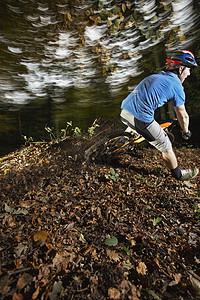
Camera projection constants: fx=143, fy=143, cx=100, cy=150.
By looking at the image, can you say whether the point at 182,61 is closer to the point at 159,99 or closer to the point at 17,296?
the point at 159,99

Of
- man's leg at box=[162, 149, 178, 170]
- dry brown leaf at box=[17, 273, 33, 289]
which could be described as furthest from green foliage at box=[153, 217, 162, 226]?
dry brown leaf at box=[17, 273, 33, 289]

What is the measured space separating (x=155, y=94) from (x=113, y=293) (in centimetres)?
279

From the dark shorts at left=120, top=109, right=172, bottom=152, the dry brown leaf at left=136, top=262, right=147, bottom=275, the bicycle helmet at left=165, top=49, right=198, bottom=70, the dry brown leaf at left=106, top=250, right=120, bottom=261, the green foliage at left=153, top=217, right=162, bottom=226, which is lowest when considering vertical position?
the dry brown leaf at left=136, top=262, right=147, bottom=275

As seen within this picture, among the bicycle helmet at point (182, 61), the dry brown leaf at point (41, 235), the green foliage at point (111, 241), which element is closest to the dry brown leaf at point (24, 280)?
the dry brown leaf at point (41, 235)

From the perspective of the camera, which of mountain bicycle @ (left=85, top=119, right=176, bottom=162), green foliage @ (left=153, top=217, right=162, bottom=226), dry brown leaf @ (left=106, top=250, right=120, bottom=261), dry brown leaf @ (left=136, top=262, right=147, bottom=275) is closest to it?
dry brown leaf @ (left=136, top=262, right=147, bottom=275)

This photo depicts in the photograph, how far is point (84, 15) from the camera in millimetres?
3232

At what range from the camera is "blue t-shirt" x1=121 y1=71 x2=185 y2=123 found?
8.55 feet

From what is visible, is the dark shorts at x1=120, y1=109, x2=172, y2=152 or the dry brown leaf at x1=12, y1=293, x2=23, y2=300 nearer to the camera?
the dry brown leaf at x1=12, y1=293, x2=23, y2=300

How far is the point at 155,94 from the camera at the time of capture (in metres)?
2.62

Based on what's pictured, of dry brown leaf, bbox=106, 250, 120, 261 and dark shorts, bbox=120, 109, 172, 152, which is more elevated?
dark shorts, bbox=120, 109, 172, 152

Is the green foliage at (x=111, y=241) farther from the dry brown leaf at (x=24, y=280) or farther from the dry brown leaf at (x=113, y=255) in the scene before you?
the dry brown leaf at (x=24, y=280)

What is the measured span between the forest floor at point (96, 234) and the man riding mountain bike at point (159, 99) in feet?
3.08

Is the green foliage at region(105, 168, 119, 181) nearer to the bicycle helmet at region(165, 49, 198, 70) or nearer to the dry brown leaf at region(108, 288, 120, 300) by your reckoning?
the dry brown leaf at region(108, 288, 120, 300)

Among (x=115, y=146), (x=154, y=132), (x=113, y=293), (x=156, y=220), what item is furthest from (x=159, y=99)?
(x=113, y=293)
